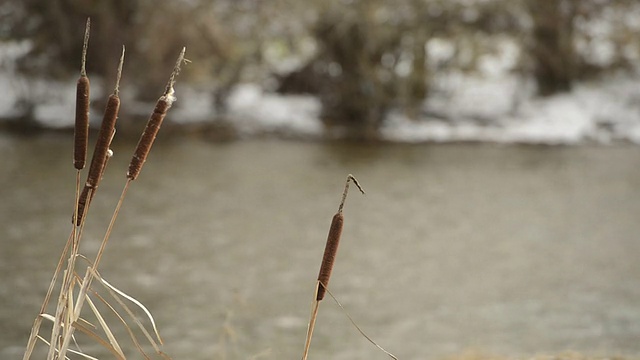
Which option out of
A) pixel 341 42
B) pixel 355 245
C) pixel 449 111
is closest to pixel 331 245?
pixel 355 245

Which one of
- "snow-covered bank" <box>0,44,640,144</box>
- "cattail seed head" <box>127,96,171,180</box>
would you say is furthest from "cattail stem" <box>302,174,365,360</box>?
"snow-covered bank" <box>0,44,640,144</box>

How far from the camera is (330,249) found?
5.68ft

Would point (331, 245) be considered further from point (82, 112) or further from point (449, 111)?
point (449, 111)

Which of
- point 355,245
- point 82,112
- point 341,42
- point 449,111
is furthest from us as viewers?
point 449,111

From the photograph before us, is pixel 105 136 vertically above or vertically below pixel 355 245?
below

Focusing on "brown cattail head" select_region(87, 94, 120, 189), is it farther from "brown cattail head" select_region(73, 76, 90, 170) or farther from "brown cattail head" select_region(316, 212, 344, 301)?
"brown cattail head" select_region(316, 212, 344, 301)

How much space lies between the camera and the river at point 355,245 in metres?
5.44

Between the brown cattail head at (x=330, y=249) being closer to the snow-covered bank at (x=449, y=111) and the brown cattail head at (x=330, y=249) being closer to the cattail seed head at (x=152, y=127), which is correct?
the cattail seed head at (x=152, y=127)

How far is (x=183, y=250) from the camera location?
7379 millimetres

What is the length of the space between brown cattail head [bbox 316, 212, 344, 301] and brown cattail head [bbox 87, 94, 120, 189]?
42 centimetres

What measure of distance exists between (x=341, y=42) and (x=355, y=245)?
6.29 metres

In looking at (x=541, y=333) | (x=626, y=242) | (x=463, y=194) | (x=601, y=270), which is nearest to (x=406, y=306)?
(x=541, y=333)

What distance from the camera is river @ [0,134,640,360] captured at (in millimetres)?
5438

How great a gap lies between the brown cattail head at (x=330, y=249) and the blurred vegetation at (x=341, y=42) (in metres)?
11.1
